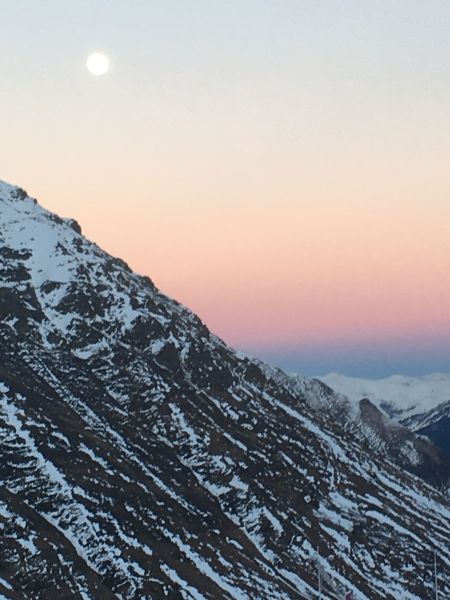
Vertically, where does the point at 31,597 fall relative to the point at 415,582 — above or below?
above

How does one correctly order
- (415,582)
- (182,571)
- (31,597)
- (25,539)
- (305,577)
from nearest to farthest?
(31,597)
(25,539)
(182,571)
(305,577)
(415,582)

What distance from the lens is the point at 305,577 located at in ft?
574

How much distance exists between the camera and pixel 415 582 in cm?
18662

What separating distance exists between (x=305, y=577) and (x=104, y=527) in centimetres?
4368

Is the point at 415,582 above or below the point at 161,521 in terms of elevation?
below

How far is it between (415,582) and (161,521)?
5837 centimetres

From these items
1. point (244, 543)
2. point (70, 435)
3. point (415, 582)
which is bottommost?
point (415, 582)

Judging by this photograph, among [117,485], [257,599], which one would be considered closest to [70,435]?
[117,485]

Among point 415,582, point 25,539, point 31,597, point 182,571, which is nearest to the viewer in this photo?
point 31,597

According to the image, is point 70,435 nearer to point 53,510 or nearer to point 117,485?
point 117,485

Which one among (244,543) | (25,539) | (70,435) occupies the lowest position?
(244,543)

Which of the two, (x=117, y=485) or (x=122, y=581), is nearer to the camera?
(x=122, y=581)

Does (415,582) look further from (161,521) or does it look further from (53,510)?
(53,510)

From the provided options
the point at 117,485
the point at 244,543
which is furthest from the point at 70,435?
the point at 244,543
